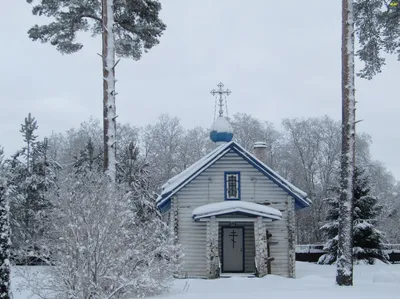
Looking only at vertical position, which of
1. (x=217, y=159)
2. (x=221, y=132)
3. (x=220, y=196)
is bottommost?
(x=220, y=196)

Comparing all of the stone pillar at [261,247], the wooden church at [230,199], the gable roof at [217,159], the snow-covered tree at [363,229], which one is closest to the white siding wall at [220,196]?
the wooden church at [230,199]

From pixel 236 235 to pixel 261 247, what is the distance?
8.64 feet

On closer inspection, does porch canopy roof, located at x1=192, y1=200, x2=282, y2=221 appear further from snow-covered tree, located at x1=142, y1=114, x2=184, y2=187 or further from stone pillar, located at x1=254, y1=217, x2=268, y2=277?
snow-covered tree, located at x1=142, y1=114, x2=184, y2=187

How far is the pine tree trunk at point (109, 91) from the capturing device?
1584 cm

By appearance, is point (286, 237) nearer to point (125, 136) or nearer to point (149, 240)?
point (149, 240)

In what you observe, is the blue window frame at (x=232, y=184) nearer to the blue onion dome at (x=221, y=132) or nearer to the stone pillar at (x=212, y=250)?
the stone pillar at (x=212, y=250)

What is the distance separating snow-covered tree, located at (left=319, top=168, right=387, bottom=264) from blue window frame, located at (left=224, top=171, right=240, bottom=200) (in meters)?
8.50

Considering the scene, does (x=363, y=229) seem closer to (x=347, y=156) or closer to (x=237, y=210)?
(x=237, y=210)

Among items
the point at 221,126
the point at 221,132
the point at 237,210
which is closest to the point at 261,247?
the point at 237,210

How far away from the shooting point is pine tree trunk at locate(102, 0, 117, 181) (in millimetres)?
15844

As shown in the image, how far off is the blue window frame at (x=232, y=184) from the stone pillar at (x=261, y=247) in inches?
70.6

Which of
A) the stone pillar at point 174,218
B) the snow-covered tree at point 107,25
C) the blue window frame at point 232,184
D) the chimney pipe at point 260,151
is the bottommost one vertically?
the stone pillar at point 174,218

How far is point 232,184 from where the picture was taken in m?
23.2

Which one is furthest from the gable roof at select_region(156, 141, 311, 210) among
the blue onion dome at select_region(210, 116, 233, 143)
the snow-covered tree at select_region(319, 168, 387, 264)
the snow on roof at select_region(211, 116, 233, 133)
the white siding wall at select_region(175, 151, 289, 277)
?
the snow-covered tree at select_region(319, 168, 387, 264)
